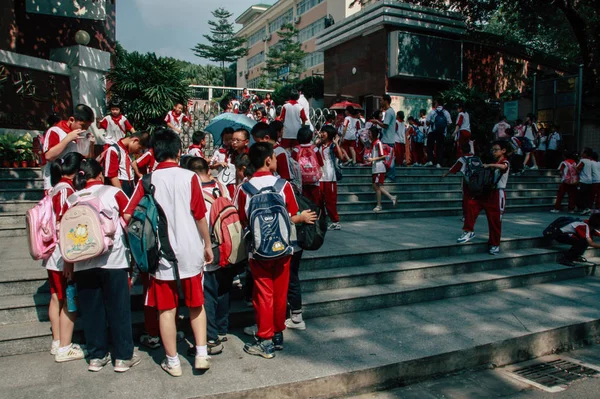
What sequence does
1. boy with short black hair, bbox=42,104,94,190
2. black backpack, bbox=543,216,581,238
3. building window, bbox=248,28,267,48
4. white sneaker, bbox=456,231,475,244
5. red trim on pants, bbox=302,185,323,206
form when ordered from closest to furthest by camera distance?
boy with short black hair, bbox=42,104,94,190 → red trim on pants, bbox=302,185,323,206 → white sneaker, bbox=456,231,475,244 → black backpack, bbox=543,216,581,238 → building window, bbox=248,28,267,48

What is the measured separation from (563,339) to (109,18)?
1436cm

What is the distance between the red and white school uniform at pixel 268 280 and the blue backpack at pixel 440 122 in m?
9.37

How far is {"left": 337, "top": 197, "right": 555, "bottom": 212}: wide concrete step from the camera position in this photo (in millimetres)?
9602

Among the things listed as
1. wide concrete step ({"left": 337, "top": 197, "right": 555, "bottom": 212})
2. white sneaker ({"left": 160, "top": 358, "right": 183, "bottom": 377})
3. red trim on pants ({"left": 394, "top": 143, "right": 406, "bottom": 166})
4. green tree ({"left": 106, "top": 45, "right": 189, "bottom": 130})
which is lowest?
white sneaker ({"left": 160, "top": 358, "right": 183, "bottom": 377})

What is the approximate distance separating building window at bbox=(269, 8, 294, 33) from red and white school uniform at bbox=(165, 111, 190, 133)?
3859cm

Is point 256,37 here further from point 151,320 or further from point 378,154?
point 151,320

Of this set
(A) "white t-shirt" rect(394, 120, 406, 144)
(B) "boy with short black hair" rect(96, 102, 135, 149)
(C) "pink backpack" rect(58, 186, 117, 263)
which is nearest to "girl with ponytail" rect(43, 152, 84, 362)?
(C) "pink backpack" rect(58, 186, 117, 263)

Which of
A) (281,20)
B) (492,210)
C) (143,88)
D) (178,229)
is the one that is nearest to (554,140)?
(492,210)

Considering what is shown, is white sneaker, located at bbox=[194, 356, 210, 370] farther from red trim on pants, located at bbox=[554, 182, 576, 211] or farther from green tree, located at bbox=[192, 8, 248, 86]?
green tree, located at bbox=[192, 8, 248, 86]

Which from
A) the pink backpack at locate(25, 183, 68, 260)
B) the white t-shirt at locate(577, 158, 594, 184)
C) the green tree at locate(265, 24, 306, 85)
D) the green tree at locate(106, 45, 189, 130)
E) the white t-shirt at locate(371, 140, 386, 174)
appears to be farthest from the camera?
the green tree at locate(265, 24, 306, 85)

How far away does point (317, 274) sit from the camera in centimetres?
579

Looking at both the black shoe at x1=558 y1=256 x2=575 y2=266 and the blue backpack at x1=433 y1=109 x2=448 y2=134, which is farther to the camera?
A: the blue backpack at x1=433 y1=109 x2=448 y2=134

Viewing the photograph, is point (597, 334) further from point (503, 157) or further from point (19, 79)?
point (19, 79)

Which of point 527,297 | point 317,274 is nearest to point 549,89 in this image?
point 527,297
